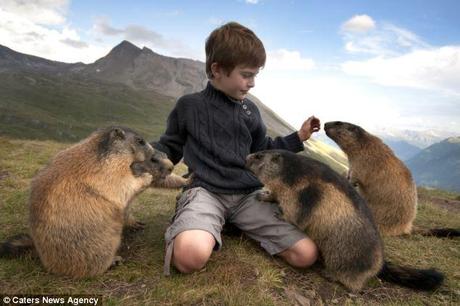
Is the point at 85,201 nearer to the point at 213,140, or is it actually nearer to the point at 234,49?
the point at 213,140

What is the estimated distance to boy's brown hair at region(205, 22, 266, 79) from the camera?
21.5ft

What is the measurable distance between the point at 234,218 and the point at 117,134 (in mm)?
2640

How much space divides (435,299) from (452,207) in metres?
13.2

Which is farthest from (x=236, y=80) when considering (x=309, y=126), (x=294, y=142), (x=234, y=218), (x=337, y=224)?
(x=337, y=224)

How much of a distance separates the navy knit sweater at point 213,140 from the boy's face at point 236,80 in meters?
0.22

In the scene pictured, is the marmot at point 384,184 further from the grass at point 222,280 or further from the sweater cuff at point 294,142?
the sweater cuff at point 294,142

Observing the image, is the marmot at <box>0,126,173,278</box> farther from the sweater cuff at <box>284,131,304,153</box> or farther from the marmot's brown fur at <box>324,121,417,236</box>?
the marmot's brown fur at <box>324,121,417,236</box>

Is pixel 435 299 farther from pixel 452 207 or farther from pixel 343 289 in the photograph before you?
pixel 452 207

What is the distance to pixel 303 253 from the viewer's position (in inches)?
240

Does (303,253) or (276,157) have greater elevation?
(276,157)

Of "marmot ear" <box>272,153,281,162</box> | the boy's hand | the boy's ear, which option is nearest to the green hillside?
the boy's ear

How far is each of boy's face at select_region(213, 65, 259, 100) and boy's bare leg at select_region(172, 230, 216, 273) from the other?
103 inches

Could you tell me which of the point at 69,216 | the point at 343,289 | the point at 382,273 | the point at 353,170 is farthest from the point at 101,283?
the point at 353,170

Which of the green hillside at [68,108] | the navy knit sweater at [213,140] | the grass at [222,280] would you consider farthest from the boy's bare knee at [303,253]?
the green hillside at [68,108]
